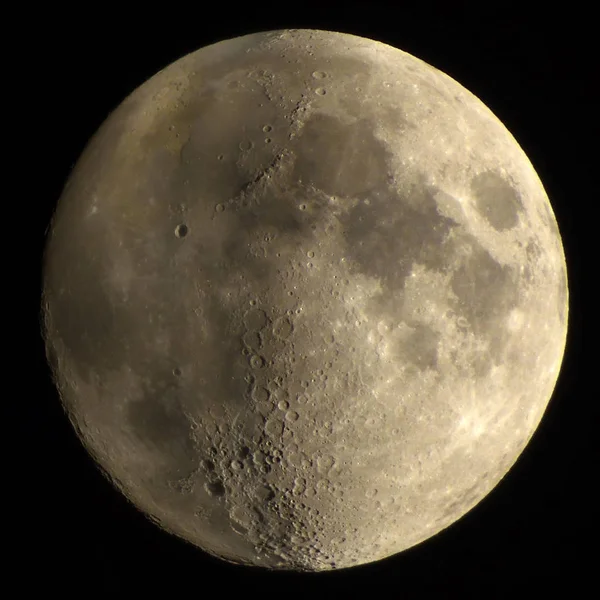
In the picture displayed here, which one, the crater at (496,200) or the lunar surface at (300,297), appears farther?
the crater at (496,200)

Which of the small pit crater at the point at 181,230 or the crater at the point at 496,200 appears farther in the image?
the crater at the point at 496,200

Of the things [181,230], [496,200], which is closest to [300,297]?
[181,230]

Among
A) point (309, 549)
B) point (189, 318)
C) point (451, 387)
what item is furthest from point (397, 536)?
point (189, 318)

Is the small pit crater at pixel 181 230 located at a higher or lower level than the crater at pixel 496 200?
lower

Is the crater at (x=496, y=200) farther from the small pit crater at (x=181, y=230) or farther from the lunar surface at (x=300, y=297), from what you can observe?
the small pit crater at (x=181, y=230)

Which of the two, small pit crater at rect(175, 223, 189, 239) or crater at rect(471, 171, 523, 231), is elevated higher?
crater at rect(471, 171, 523, 231)

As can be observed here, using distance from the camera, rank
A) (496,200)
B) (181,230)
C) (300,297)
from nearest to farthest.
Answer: (300,297) → (181,230) → (496,200)

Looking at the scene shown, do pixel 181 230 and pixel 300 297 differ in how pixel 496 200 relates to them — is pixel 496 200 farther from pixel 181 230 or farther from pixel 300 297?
pixel 181 230

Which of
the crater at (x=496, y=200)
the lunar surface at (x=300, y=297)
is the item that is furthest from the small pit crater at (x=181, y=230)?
the crater at (x=496, y=200)

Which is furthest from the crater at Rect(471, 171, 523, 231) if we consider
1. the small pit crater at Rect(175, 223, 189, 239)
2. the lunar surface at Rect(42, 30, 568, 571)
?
the small pit crater at Rect(175, 223, 189, 239)

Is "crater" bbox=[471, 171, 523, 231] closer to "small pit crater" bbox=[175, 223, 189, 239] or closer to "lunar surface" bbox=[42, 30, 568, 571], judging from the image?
"lunar surface" bbox=[42, 30, 568, 571]
